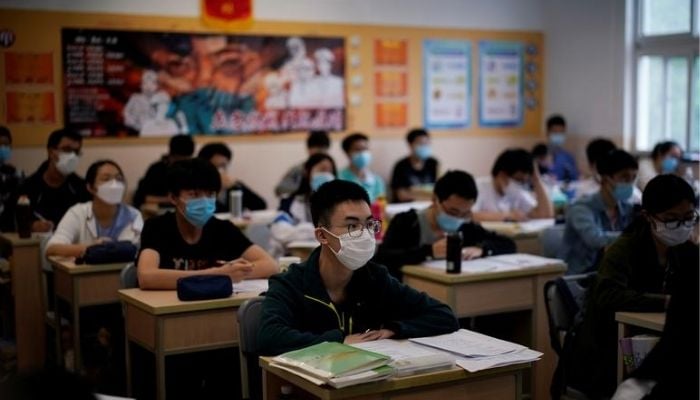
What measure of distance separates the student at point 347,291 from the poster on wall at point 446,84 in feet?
21.2

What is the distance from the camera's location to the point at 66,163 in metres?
6.53

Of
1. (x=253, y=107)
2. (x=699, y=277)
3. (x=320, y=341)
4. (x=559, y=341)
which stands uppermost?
(x=253, y=107)

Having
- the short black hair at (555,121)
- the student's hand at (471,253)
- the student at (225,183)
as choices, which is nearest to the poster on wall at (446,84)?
the short black hair at (555,121)

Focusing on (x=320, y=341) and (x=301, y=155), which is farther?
(x=301, y=155)

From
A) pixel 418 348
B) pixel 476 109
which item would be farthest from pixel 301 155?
pixel 418 348

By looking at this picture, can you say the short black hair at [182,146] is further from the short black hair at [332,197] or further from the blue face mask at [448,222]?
the short black hair at [332,197]

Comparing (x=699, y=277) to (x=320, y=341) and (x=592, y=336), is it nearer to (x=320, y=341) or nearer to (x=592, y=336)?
(x=320, y=341)

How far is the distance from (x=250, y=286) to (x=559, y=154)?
6.26 m

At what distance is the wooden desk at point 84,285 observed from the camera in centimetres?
497

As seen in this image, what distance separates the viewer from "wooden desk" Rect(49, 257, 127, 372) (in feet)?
16.3

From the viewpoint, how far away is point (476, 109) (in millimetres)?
10117

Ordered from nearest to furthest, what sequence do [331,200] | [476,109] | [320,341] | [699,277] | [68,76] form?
[699,277] < [320,341] < [331,200] < [68,76] < [476,109]

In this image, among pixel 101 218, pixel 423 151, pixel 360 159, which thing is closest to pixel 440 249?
pixel 101 218

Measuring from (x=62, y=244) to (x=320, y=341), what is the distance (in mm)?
2641
